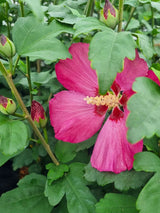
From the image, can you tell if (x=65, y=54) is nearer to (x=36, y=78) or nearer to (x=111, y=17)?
(x=111, y=17)

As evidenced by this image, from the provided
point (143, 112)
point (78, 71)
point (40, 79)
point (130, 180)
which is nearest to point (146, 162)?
point (130, 180)

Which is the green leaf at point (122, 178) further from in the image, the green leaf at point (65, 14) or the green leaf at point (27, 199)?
the green leaf at point (65, 14)

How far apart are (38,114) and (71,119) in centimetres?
11

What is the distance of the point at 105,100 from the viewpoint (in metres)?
0.72

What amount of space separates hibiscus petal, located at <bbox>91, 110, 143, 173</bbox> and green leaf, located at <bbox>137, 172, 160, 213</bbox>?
0.06 metres

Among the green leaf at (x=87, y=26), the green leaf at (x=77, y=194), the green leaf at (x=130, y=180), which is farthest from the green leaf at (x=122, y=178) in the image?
the green leaf at (x=87, y=26)

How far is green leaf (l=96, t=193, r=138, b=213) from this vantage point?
2.29 ft

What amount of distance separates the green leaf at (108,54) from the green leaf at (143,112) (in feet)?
0.18

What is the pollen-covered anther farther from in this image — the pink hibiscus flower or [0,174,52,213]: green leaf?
[0,174,52,213]: green leaf

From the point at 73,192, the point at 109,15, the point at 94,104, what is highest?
the point at 109,15

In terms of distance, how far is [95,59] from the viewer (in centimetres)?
52

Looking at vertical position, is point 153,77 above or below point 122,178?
above

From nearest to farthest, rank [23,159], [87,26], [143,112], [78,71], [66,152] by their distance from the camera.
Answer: [143,112] → [87,26] → [78,71] → [66,152] → [23,159]

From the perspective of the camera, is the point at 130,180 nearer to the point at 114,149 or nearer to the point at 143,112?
the point at 114,149
